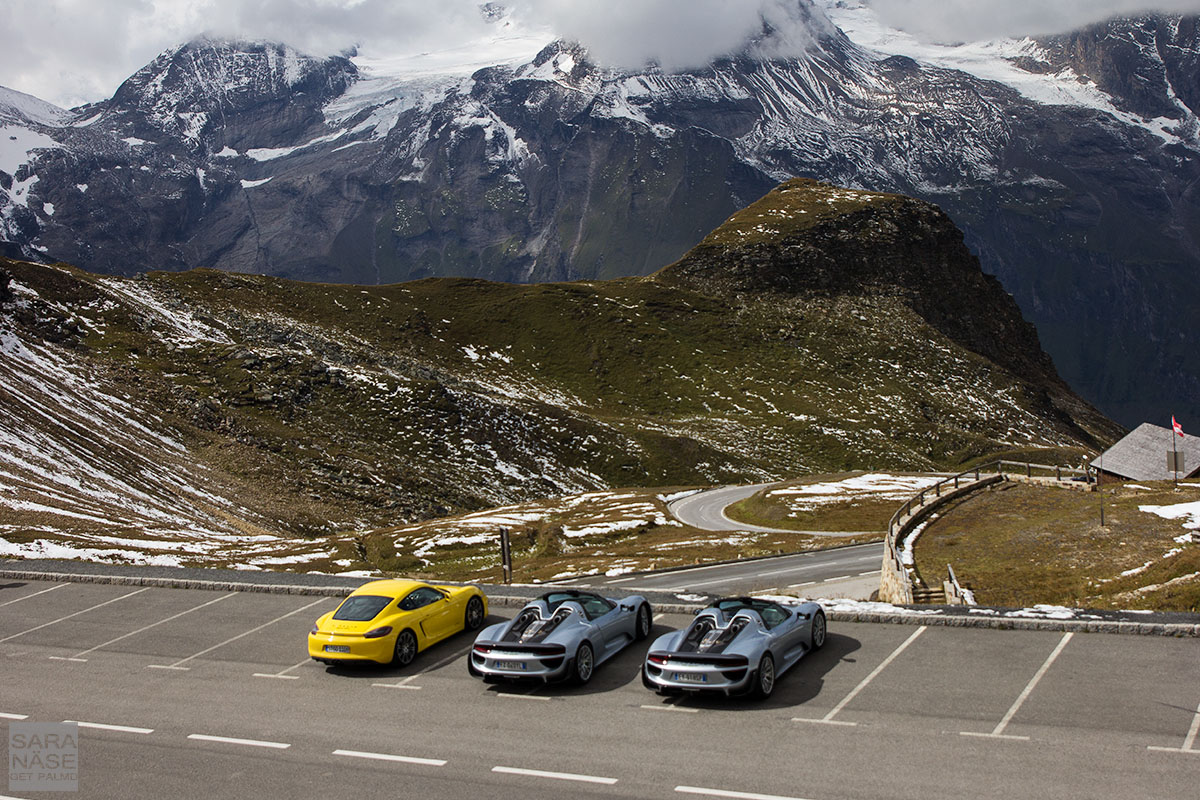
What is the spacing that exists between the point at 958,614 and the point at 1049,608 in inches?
92.0

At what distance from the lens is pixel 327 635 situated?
2373cm

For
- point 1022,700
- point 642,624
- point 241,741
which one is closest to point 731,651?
point 642,624

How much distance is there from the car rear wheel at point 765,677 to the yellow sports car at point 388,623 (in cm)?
924

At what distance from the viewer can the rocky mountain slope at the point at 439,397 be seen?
81.0 m

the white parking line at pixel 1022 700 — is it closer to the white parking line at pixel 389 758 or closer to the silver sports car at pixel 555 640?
→ the silver sports car at pixel 555 640

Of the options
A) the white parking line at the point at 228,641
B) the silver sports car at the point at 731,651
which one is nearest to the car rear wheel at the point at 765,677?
the silver sports car at the point at 731,651

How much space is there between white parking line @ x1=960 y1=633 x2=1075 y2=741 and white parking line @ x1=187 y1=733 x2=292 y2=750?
13.7m

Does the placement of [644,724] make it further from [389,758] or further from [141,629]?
[141,629]

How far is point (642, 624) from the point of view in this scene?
24828 mm

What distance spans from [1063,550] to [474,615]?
97.5 feet

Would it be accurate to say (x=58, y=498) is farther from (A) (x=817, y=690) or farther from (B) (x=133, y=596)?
(A) (x=817, y=690)

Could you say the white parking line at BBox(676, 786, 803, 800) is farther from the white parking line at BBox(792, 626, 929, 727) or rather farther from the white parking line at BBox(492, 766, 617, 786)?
the white parking line at BBox(792, 626, 929, 727)

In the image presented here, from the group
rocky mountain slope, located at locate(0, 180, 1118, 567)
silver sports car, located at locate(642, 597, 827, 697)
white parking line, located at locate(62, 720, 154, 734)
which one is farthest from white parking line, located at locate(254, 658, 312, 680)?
rocky mountain slope, located at locate(0, 180, 1118, 567)

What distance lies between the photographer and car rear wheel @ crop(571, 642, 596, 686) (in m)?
21.6
